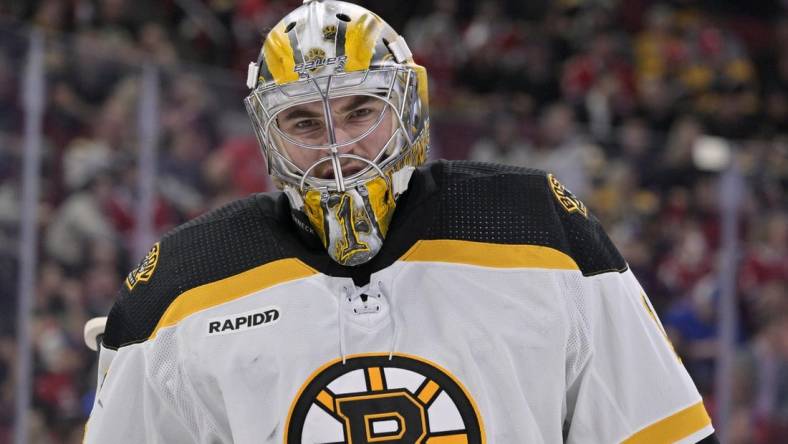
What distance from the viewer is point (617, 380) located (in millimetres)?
2107

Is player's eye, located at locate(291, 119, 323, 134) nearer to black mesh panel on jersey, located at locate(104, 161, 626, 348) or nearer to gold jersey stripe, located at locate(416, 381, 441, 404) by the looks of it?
black mesh panel on jersey, located at locate(104, 161, 626, 348)

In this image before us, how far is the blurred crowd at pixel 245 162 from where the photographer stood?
4211 mm

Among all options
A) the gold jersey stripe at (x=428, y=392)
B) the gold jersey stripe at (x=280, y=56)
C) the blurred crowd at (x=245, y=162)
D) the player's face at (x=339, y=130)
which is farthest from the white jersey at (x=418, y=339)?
the blurred crowd at (x=245, y=162)

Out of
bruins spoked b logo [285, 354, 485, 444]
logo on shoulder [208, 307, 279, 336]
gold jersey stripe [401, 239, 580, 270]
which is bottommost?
bruins spoked b logo [285, 354, 485, 444]

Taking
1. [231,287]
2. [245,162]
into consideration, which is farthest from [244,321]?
[245,162]

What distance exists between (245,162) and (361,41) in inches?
99.3

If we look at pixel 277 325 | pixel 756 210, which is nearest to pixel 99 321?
pixel 277 325

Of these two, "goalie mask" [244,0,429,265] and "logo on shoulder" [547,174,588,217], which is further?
"logo on shoulder" [547,174,588,217]

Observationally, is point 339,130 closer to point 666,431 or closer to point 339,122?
point 339,122

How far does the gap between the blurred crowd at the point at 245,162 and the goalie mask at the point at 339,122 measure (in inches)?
85.3

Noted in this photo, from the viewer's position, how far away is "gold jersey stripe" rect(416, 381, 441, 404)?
2.04 m

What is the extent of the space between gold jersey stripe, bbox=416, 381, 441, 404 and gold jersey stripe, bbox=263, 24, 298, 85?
54 cm

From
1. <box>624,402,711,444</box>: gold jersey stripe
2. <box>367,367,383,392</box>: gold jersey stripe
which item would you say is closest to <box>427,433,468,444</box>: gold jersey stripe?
<box>367,367,383,392</box>: gold jersey stripe

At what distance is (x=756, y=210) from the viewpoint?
5.53 m
